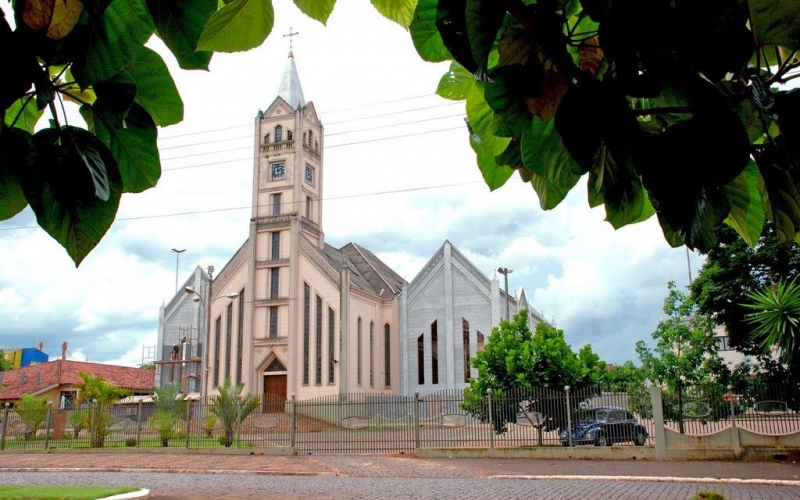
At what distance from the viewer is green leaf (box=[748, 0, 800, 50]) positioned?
665 mm

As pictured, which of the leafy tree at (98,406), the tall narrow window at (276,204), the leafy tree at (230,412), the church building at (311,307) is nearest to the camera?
the leafy tree at (230,412)

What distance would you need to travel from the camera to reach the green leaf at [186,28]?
2.56 ft

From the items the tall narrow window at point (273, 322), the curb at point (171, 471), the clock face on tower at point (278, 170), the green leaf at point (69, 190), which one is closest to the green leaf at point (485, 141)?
the green leaf at point (69, 190)

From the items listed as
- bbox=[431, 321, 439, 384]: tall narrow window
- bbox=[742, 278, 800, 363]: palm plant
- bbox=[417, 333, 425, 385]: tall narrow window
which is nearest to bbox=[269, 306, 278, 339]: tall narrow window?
bbox=[417, 333, 425, 385]: tall narrow window

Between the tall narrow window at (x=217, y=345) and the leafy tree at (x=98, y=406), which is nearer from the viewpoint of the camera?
the leafy tree at (x=98, y=406)

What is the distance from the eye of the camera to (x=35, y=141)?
755 millimetres

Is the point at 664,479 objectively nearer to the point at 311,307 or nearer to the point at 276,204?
the point at 311,307

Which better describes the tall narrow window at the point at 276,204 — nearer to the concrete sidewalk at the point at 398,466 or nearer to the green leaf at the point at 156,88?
the concrete sidewalk at the point at 398,466

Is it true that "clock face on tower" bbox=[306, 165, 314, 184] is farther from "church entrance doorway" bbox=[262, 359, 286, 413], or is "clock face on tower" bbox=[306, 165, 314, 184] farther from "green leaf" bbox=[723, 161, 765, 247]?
"green leaf" bbox=[723, 161, 765, 247]

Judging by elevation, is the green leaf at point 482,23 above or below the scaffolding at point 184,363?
below

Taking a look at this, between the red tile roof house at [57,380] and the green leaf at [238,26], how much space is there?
44.0 metres

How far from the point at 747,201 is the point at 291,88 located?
42314 mm

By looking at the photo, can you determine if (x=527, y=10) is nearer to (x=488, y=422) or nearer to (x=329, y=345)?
(x=488, y=422)

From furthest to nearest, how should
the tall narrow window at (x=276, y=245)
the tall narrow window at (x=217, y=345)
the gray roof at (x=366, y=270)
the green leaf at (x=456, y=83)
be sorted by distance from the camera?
the gray roof at (x=366, y=270) < the tall narrow window at (x=276, y=245) < the tall narrow window at (x=217, y=345) < the green leaf at (x=456, y=83)
